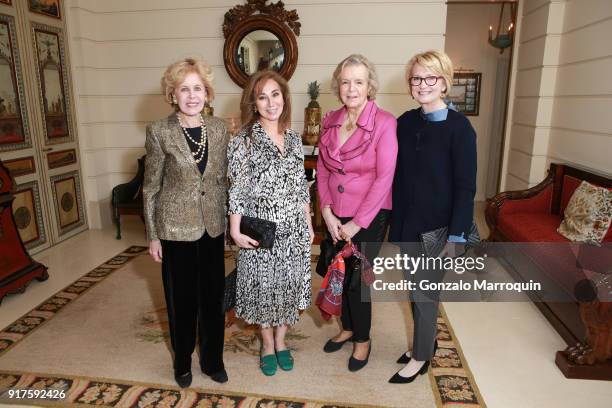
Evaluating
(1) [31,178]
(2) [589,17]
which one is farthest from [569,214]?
(1) [31,178]

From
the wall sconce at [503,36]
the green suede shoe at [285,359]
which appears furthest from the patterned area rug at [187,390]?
the wall sconce at [503,36]

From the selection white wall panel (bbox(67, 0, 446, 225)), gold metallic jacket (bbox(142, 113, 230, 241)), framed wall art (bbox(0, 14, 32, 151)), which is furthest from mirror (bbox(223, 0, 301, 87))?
gold metallic jacket (bbox(142, 113, 230, 241))

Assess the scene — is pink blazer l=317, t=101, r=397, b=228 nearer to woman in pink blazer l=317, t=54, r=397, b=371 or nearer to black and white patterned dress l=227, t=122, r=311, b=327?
woman in pink blazer l=317, t=54, r=397, b=371

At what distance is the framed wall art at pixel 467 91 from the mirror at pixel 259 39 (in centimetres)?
271

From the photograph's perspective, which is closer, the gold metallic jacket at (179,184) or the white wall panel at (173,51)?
the gold metallic jacket at (179,184)

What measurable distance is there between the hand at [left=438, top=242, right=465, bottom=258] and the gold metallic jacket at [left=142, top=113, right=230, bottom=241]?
1042 millimetres

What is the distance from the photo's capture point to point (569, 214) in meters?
3.16

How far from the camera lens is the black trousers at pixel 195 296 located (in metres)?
1.98

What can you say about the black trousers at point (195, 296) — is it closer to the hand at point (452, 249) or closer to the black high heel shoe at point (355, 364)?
the black high heel shoe at point (355, 364)

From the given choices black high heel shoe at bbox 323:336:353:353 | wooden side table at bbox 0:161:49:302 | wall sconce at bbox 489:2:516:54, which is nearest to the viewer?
black high heel shoe at bbox 323:336:353:353

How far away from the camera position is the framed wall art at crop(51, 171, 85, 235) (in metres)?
4.37

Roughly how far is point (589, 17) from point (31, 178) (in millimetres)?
5050

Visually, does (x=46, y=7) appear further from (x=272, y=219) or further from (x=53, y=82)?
(x=272, y=219)

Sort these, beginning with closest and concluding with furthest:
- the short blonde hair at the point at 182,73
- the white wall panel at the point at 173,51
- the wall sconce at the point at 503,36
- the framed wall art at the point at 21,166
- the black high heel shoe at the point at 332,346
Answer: the short blonde hair at the point at 182,73
the black high heel shoe at the point at 332,346
the framed wall art at the point at 21,166
the white wall panel at the point at 173,51
the wall sconce at the point at 503,36
